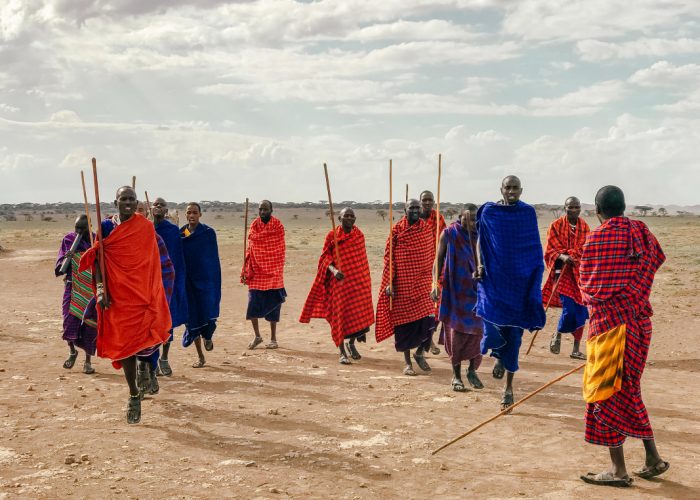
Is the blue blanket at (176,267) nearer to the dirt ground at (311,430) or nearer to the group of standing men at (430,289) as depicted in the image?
the group of standing men at (430,289)

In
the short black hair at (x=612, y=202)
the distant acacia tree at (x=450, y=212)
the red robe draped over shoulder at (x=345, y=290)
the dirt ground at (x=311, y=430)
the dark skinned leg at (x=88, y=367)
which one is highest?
the distant acacia tree at (x=450, y=212)

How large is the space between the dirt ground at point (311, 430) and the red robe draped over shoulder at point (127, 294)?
2.66ft

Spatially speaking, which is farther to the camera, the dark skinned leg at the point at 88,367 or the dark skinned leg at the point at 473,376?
the dark skinned leg at the point at 88,367

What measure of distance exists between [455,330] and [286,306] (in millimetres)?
7821

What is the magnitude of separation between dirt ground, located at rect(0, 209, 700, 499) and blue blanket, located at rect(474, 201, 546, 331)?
980 millimetres

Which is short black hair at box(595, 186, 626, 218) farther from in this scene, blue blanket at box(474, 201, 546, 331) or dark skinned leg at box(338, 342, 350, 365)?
dark skinned leg at box(338, 342, 350, 365)

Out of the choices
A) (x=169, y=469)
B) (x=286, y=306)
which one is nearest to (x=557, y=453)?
(x=169, y=469)

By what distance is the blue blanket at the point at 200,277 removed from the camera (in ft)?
31.4

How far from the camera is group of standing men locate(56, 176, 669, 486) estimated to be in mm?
5082

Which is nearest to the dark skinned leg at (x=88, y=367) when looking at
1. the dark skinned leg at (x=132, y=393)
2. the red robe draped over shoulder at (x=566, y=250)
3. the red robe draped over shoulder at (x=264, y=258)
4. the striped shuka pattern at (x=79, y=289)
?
the striped shuka pattern at (x=79, y=289)

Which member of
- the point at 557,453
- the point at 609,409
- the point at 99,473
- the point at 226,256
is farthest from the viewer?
the point at 226,256

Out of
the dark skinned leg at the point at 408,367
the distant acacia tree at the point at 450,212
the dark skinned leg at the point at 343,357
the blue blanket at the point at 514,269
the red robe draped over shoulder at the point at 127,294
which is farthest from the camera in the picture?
the distant acacia tree at the point at 450,212

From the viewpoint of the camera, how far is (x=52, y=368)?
934 centimetres

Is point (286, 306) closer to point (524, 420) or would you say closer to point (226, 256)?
point (524, 420)
